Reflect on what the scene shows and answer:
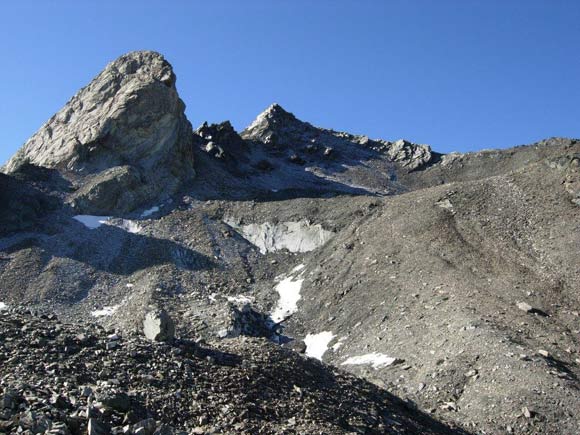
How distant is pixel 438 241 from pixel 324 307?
29.4ft

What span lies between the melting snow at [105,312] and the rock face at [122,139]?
1880 centimetres

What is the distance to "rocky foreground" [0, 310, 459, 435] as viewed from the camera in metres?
12.8

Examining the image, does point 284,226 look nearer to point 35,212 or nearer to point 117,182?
point 117,182

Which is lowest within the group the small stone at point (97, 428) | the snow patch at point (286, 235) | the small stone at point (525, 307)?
the small stone at point (97, 428)

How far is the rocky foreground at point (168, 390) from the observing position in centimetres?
1276

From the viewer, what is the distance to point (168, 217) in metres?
58.0

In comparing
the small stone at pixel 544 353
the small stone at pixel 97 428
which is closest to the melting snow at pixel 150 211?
the small stone at pixel 544 353

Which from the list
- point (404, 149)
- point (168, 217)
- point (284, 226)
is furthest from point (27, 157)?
point (404, 149)

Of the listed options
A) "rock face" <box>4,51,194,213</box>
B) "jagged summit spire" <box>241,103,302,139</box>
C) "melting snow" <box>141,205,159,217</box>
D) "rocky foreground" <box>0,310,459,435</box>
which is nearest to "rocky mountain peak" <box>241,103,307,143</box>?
"jagged summit spire" <box>241,103,302,139</box>

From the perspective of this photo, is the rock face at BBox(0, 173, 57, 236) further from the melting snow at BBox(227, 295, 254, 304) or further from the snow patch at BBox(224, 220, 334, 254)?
the melting snow at BBox(227, 295, 254, 304)

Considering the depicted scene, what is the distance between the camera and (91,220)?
2256 inches

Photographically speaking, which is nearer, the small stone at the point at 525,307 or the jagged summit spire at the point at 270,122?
the small stone at the point at 525,307

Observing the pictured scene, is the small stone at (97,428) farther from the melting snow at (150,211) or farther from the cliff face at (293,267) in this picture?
the melting snow at (150,211)

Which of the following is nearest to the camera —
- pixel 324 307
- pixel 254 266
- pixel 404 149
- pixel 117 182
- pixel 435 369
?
pixel 435 369
